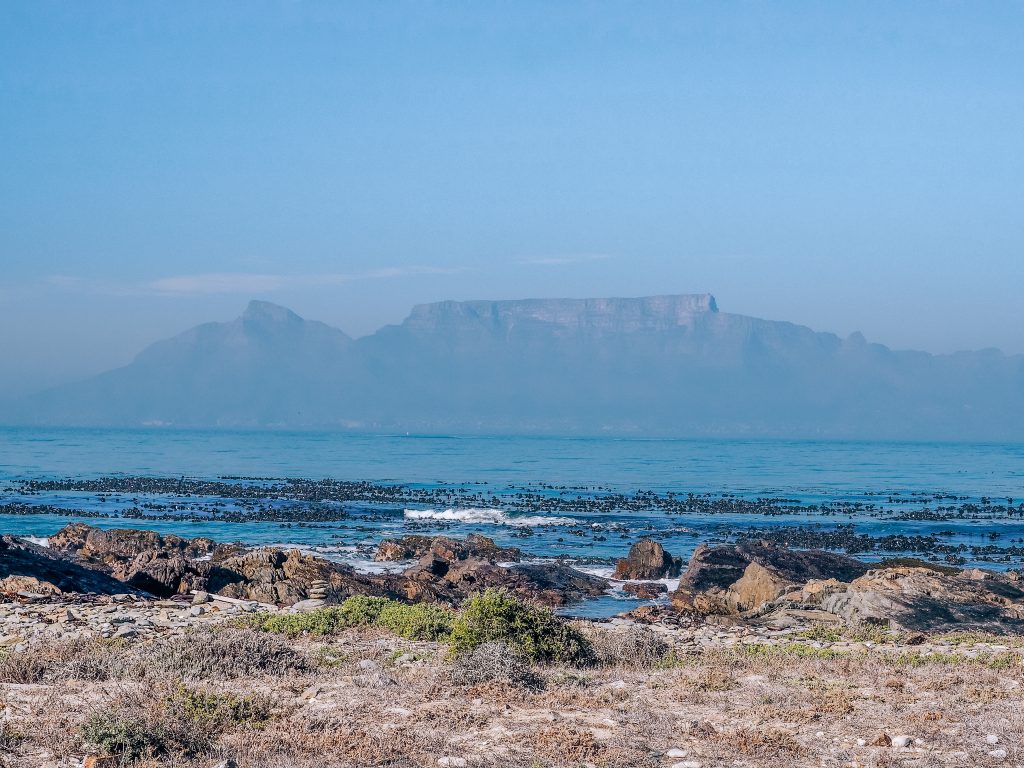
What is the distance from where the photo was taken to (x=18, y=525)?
44.2m

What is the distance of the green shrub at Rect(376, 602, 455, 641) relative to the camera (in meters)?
14.5

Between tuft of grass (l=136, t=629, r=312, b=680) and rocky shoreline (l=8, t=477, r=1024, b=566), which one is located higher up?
tuft of grass (l=136, t=629, r=312, b=680)

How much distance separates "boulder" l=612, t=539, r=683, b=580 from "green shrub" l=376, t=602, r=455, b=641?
14354mm

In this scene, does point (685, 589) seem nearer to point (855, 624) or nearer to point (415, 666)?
point (855, 624)

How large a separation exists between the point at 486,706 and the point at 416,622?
4525 millimetres

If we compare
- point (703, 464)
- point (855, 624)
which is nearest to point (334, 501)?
point (855, 624)

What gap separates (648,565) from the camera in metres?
29.5

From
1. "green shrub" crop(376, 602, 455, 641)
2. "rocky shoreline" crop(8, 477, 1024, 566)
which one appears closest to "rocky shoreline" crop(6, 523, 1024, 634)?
"green shrub" crop(376, 602, 455, 641)

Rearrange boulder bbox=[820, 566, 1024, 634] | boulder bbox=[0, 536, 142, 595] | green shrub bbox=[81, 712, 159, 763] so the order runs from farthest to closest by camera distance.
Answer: boulder bbox=[0, 536, 142, 595] < boulder bbox=[820, 566, 1024, 634] < green shrub bbox=[81, 712, 159, 763]

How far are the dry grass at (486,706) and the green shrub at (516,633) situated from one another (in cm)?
38

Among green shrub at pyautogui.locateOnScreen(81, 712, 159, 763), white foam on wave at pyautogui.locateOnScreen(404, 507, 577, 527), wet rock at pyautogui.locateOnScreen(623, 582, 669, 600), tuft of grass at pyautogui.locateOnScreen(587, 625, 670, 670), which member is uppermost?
green shrub at pyautogui.locateOnScreen(81, 712, 159, 763)

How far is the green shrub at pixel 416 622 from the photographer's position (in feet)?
47.7

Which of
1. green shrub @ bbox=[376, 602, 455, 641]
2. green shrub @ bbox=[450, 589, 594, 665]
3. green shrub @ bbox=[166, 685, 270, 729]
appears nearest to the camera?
green shrub @ bbox=[166, 685, 270, 729]

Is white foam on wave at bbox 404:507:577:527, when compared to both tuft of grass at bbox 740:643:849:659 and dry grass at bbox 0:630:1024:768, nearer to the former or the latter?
tuft of grass at bbox 740:643:849:659
